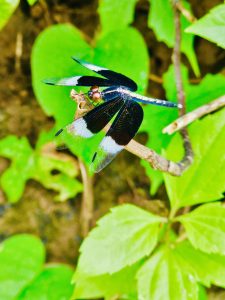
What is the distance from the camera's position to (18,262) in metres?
1.69

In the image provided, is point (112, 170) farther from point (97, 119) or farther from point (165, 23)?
point (97, 119)

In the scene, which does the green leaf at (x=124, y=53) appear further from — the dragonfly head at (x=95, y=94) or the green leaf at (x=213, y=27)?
the dragonfly head at (x=95, y=94)

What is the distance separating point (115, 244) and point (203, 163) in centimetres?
37

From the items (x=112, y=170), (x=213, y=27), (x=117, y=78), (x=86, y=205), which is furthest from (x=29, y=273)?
(x=213, y=27)

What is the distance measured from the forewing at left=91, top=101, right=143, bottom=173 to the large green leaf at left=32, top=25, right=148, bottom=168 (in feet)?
1.59

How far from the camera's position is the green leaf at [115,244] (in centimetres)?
131

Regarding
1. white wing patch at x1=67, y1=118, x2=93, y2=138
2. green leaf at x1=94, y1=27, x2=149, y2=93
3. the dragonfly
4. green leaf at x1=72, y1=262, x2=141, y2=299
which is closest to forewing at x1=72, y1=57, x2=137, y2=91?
the dragonfly

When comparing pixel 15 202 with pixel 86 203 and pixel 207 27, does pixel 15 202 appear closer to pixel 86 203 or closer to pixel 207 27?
pixel 86 203

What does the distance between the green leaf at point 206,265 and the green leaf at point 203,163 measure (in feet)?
0.55

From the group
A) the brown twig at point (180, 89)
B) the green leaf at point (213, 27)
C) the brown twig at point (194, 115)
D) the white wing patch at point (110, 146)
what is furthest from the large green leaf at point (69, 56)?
the white wing patch at point (110, 146)

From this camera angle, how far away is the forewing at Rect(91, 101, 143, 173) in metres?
0.92

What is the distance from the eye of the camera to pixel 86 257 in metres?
1.33

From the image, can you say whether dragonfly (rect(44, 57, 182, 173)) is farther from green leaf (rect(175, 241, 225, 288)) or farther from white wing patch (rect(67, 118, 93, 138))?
green leaf (rect(175, 241, 225, 288))

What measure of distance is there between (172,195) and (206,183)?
0.47 ft
